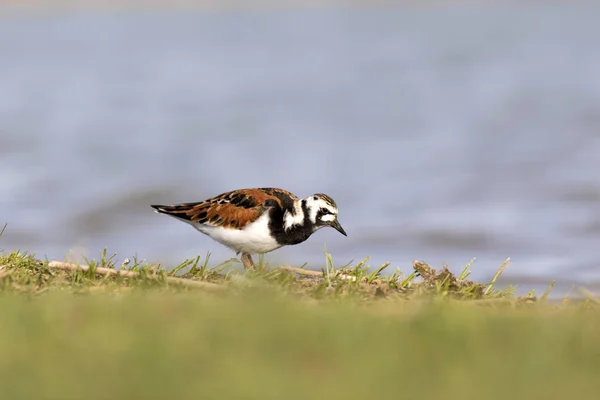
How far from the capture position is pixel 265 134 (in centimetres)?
2272

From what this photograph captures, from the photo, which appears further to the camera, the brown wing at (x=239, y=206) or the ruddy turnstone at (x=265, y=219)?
the brown wing at (x=239, y=206)

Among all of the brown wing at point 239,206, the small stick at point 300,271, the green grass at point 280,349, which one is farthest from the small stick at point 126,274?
Result: the brown wing at point 239,206

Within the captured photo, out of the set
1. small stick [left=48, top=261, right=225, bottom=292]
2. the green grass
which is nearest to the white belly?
small stick [left=48, top=261, right=225, bottom=292]

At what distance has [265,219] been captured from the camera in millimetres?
9383

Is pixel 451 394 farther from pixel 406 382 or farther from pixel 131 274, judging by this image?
pixel 131 274

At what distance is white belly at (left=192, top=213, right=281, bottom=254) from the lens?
368 inches

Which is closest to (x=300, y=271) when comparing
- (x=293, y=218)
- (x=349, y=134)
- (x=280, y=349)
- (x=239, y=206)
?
(x=293, y=218)

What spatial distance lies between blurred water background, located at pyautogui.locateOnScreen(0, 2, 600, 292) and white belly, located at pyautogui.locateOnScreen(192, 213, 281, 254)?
118cm

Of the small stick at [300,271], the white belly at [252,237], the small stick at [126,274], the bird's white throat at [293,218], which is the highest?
the bird's white throat at [293,218]

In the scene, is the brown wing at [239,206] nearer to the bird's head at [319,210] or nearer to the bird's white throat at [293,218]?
the bird's white throat at [293,218]

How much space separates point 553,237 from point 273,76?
63.6 ft

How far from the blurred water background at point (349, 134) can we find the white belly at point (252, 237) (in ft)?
3.86

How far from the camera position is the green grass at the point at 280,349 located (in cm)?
445

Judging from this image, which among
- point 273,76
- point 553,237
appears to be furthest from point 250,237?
point 273,76
